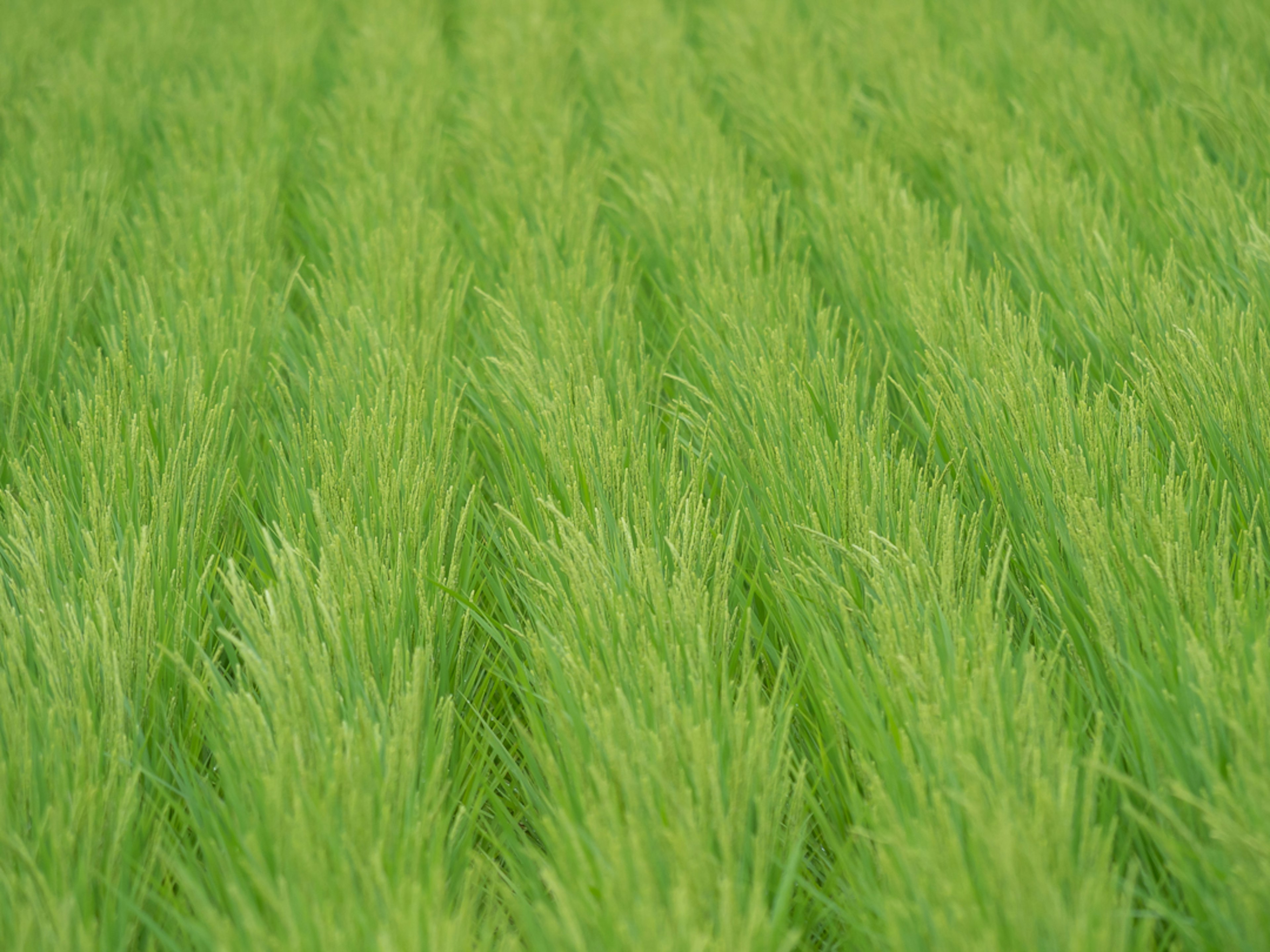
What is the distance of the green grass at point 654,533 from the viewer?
743mm

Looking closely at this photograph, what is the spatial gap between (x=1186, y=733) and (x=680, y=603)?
0.43 metres

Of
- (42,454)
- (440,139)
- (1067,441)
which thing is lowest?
(42,454)

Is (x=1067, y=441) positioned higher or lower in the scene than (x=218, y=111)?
lower

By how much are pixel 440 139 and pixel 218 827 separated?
1.67 m

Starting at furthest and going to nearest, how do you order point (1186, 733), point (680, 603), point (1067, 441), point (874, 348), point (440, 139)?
point (440, 139)
point (874, 348)
point (1067, 441)
point (680, 603)
point (1186, 733)

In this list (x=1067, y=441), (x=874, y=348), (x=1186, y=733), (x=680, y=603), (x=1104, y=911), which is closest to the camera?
(x=1104, y=911)

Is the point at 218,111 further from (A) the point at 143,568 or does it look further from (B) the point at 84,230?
(A) the point at 143,568

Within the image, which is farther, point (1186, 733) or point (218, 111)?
point (218, 111)

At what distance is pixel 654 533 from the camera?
41.7 inches

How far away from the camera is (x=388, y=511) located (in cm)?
110

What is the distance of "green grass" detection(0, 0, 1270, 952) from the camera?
0.74 m

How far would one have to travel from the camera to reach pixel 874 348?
140 cm

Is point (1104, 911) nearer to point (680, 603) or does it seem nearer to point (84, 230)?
point (680, 603)

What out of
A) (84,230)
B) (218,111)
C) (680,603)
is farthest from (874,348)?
(218,111)
